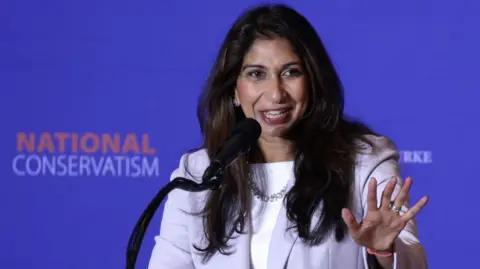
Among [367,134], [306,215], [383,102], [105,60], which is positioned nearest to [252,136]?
[306,215]

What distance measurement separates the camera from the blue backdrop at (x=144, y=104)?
2.74 meters

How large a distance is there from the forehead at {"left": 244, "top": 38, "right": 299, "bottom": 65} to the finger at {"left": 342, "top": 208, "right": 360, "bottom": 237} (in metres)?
0.50

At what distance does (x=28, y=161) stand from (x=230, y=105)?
1.09 meters

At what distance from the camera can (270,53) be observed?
1974 millimetres

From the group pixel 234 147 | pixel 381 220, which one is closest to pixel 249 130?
pixel 234 147

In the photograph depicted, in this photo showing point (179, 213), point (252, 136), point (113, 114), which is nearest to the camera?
point (252, 136)

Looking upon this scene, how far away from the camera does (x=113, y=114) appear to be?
9.62ft

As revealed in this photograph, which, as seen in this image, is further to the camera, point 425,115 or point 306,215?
point 425,115

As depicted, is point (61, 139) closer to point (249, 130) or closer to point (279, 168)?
point (279, 168)

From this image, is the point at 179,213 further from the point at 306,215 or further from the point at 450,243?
the point at 450,243

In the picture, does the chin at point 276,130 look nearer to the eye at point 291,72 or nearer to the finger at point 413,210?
the eye at point 291,72

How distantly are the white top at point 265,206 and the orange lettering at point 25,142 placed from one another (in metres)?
1.13

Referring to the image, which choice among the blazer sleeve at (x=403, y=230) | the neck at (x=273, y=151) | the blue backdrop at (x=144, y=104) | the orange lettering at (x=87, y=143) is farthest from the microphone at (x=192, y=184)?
the orange lettering at (x=87, y=143)

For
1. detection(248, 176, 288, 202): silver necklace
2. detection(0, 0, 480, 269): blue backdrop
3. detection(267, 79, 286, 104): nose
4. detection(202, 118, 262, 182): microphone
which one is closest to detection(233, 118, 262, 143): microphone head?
detection(202, 118, 262, 182): microphone
